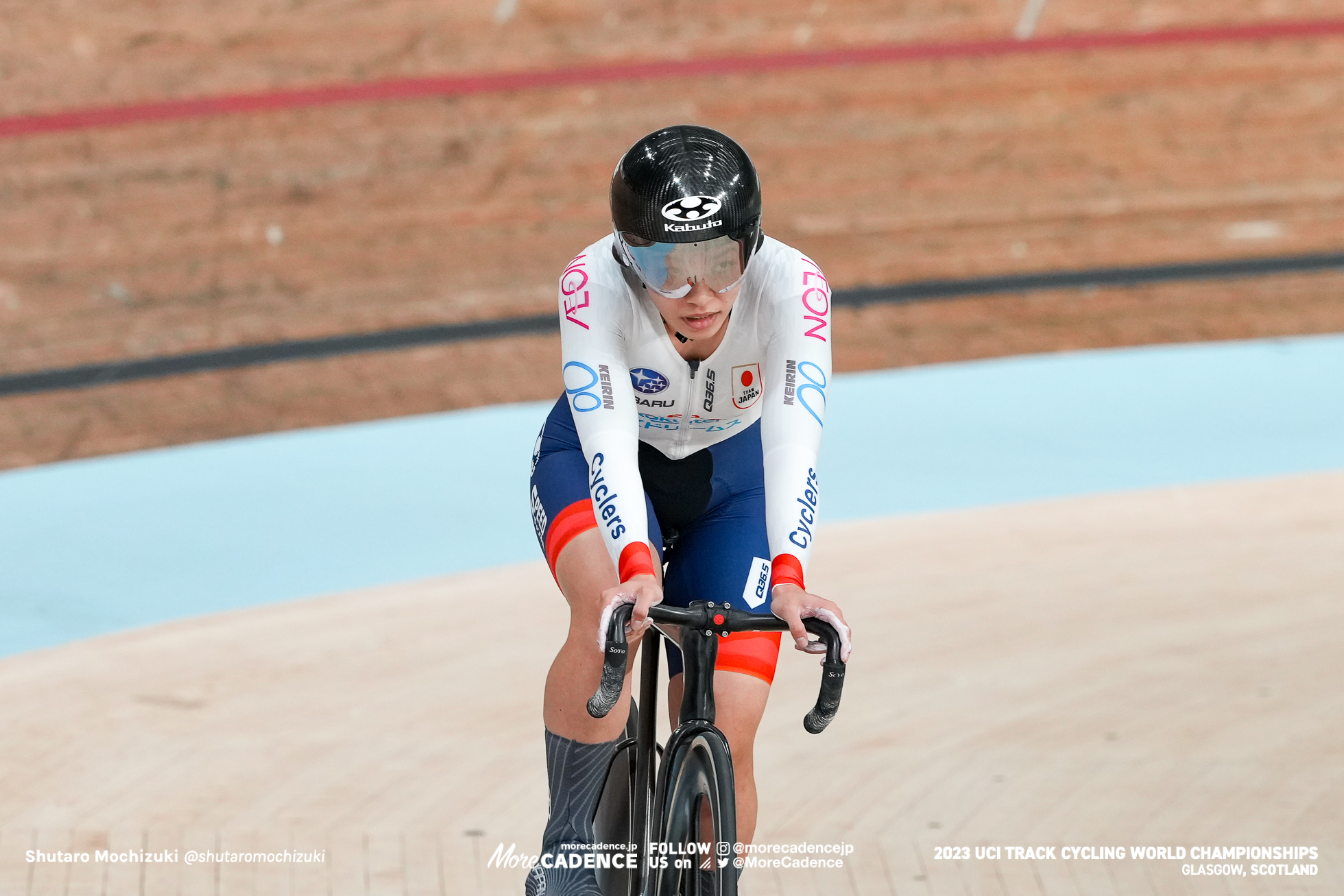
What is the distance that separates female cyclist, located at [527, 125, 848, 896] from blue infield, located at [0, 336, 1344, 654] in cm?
210

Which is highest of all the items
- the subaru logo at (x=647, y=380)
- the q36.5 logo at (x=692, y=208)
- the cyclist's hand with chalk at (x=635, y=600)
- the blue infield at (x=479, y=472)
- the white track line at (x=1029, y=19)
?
the white track line at (x=1029, y=19)

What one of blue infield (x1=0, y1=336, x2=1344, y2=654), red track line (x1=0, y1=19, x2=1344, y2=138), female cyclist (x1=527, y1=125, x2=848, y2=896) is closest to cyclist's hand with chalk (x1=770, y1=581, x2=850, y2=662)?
female cyclist (x1=527, y1=125, x2=848, y2=896)

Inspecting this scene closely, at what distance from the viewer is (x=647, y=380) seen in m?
2.14

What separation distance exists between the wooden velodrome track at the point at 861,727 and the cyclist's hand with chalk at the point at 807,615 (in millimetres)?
968

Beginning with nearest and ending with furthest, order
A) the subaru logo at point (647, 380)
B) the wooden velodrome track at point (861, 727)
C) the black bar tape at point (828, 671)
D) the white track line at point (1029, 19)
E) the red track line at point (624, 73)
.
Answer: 1. the black bar tape at point (828, 671)
2. the subaru logo at point (647, 380)
3. the wooden velodrome track at point (861, 727)
4. the red track line at point (624, 73)
5. the white track line at point (1029, 19)

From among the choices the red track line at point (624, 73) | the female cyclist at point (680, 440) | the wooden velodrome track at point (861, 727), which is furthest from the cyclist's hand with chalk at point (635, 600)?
the red track line at point (624, 73)

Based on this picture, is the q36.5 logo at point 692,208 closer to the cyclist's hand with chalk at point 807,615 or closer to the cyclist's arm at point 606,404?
the cyclist's arm at point 606,404

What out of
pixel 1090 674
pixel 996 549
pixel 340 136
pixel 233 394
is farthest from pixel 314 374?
pixel 1090 674

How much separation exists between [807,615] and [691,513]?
55cm

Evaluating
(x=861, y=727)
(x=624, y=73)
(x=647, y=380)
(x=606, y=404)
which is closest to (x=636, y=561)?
(x=606, y=404)

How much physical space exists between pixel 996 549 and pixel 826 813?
5.07 feet

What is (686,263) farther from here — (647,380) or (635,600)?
(635,600)

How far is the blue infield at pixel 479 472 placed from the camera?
13.8ft

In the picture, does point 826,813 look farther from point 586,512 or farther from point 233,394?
point 233,394
